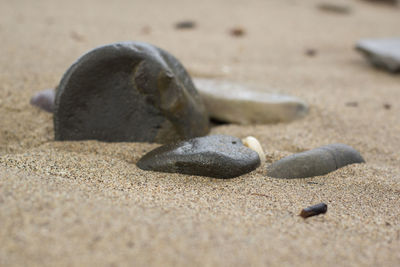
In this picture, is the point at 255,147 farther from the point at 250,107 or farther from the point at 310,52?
the point at 310,52

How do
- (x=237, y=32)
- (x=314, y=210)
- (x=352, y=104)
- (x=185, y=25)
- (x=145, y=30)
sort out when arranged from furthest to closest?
(x=185, y=25)
(x=237, y=32)
(x=145, y=30)
(x=352, y=104)
(x=314, y=210)

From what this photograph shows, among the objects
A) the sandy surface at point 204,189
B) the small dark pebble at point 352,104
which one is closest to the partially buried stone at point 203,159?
the sandy surface at point 204,189

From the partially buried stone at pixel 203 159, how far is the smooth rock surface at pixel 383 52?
2785 millimetres

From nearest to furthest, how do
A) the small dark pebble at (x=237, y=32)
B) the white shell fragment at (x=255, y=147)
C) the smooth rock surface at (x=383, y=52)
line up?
the white shell fragment at (x=255, y=147) → the smooth rock surface at (x=383, y=52) → the small dark pebble at (x=237, y=32)

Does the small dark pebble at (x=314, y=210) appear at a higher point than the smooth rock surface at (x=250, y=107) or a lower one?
higher

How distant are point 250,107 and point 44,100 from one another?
4.74 feet

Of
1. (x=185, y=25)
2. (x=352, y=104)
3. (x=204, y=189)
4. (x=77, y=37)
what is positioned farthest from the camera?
(x=185, y=25)

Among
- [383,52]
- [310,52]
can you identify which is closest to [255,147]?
[383,52]

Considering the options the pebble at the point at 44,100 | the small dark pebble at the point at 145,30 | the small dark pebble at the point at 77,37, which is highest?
the small dark pebble at the point at 77,37

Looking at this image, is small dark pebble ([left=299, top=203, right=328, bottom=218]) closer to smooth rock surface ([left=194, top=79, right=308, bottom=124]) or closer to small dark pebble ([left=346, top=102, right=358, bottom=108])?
smooth rock surface ([left=194, top=79, right=308, bottom=124])

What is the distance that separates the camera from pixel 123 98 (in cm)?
238

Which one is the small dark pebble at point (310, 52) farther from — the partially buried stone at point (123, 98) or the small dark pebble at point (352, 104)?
the partially buried stone at point (123, 98)

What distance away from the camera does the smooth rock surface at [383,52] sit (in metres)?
4.18

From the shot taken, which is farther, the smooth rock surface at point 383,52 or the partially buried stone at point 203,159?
the smooth rock surface at point 383,52
